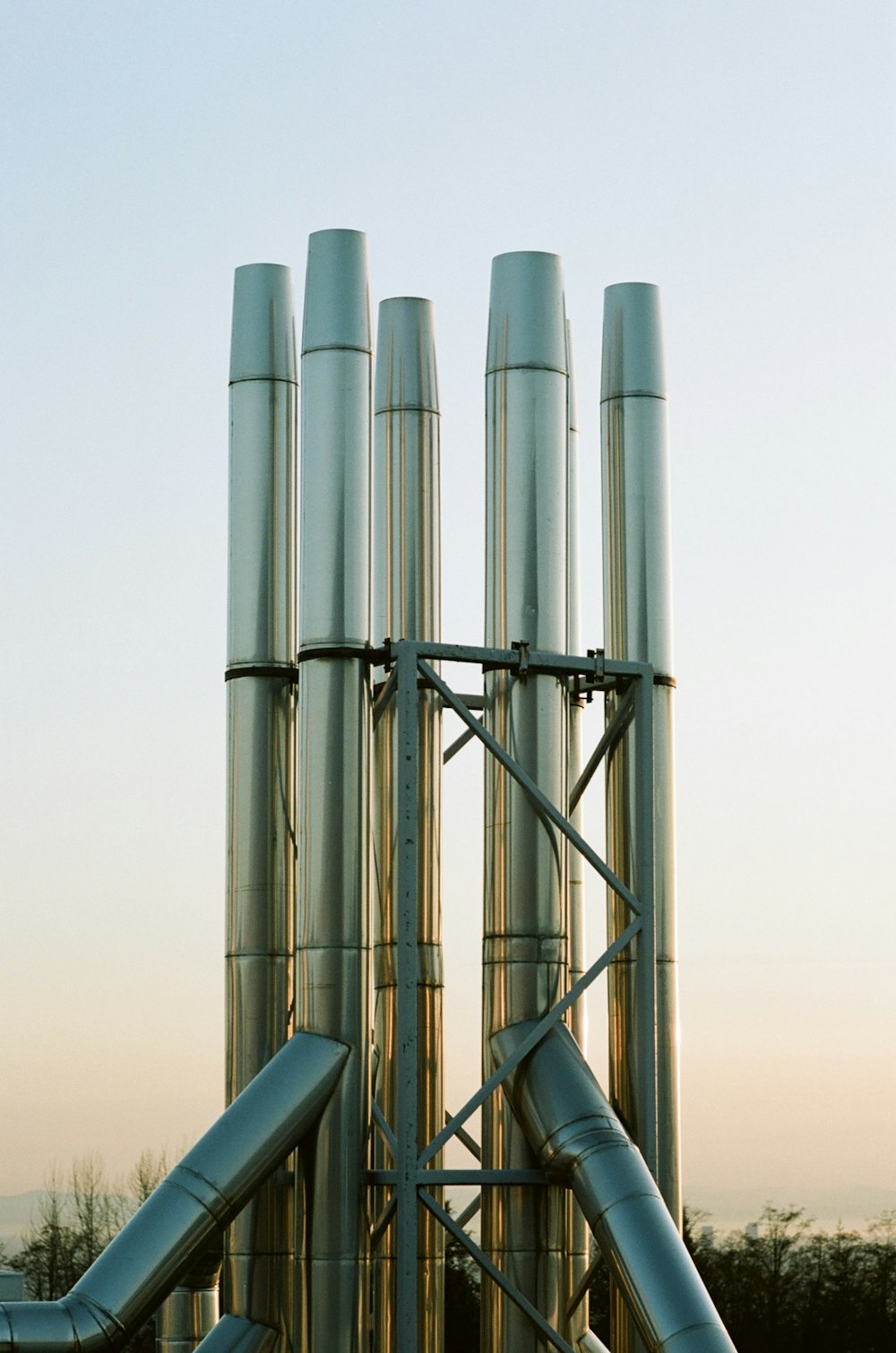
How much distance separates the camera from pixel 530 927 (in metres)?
23.9

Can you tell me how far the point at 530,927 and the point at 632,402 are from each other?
6775mm

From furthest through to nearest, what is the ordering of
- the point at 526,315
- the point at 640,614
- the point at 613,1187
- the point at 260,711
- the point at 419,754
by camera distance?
1. the point at 640,614
2. the point at 419,754
3. the point at 260,711
4. the point at 526,315
5. the point at 613,1187

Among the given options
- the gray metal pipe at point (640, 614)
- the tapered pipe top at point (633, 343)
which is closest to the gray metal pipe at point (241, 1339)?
the gray metal pipe at point (640, 614)

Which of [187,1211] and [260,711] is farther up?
[260,711]

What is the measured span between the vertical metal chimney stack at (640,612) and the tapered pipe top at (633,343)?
1 cm

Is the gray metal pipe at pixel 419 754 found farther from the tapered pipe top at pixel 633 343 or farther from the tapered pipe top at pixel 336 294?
the tapered pipe top at pixel 336 294

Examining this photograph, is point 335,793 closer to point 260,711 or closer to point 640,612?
point 260,711

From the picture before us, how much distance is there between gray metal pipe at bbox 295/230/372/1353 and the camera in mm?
23078

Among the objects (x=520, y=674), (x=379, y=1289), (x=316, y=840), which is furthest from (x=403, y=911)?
(x=379, y=1289)

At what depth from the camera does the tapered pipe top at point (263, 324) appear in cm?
2659

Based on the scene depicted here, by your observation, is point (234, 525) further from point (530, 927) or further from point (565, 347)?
point (530, 927)

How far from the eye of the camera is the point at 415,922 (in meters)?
23.3

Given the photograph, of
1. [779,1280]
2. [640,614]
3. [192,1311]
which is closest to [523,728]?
[640,614]

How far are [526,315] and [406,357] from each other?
3057 millimetres
